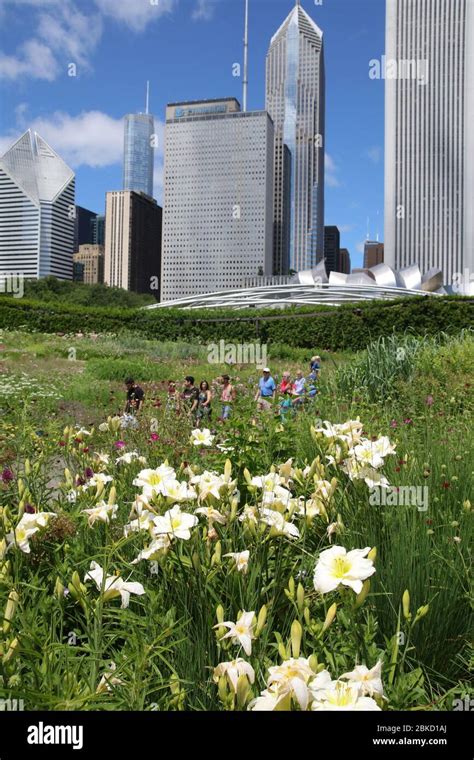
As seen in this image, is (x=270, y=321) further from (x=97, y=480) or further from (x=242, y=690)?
(x=242, y=690)

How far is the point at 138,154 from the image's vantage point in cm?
15788

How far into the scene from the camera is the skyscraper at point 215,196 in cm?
7188

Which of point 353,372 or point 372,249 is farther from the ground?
point 372,249

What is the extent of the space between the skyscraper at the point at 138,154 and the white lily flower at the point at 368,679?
157584 mm

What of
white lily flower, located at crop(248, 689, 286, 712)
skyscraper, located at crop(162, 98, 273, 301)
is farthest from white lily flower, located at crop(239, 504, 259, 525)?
skyscraper, located at crop(162, 98, 273, 301)

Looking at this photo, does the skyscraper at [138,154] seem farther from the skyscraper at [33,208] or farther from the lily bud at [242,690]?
the lily bud at [242,690]

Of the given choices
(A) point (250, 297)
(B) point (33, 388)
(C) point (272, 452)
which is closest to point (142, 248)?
(A) point (250, 297)

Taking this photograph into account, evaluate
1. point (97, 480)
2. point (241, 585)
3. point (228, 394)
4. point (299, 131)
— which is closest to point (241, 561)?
point (241, 585)

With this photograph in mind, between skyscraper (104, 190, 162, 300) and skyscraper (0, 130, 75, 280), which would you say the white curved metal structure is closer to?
skyscraper (0, 130, 75, 280)

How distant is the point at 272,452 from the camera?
10.7 ft

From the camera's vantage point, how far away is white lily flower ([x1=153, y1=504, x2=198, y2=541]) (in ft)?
5.24
